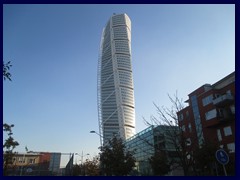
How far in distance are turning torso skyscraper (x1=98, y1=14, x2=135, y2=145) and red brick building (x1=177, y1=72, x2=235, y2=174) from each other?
329ft

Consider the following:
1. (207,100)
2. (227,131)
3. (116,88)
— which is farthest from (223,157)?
(116,88)

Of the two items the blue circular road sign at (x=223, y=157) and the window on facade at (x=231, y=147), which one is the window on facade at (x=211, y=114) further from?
the blue circular road sign at (x=223, y=157)

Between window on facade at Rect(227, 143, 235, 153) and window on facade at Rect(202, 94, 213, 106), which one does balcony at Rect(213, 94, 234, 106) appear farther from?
window on facade at Rect(227, 143, 235, 153)

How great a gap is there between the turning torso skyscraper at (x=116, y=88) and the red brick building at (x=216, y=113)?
100 meters

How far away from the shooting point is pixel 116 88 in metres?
152

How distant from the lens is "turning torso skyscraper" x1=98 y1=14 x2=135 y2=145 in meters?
149

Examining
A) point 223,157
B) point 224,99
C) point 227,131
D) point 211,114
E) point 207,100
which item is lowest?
point 223,157

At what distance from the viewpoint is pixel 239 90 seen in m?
3.98

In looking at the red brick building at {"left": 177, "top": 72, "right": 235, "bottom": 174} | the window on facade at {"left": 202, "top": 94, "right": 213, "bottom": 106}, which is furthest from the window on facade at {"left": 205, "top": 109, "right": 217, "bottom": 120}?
the window on facade at {"left": 202, "top": 94, "right": 213, "bottom": 106}

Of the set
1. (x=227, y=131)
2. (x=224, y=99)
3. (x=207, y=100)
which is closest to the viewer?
(x=224, y=99)

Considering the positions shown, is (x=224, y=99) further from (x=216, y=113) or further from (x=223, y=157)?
(x=223, y=157)

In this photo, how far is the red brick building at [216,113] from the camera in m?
35.2

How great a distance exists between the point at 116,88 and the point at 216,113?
116078mm

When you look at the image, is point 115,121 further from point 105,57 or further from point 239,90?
point 239,90
